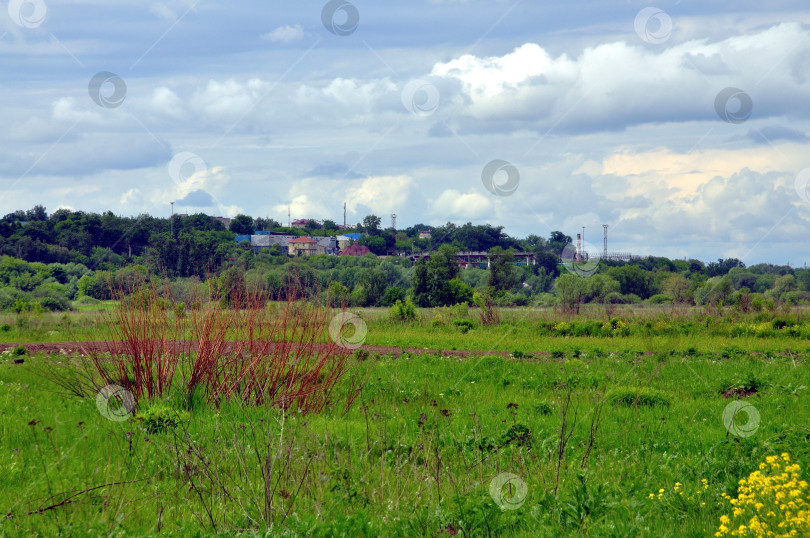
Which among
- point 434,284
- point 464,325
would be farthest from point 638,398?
point 434,284

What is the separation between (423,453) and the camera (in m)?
7.39

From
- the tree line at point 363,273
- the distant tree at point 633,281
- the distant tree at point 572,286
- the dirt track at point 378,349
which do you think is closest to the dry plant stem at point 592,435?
the dirt track at point 378,349

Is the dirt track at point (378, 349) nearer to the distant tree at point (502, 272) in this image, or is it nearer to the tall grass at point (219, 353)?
the tall grass at point (219, 353)

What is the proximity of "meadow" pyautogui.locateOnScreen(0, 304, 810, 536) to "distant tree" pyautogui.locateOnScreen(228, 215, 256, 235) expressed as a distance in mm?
54374

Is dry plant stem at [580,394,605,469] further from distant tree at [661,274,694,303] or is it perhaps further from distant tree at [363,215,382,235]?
distant tree at [363,215,382,235]

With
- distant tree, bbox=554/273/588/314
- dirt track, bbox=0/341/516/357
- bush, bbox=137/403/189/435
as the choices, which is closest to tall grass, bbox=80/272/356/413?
bush, bbox=137/403/189/435

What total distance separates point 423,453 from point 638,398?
14.8 feet

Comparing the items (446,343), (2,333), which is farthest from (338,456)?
(2,333)

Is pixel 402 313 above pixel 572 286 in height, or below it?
below

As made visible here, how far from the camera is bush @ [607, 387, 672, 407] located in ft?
34.2

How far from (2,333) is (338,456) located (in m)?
18.1

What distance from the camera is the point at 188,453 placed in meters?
6.76

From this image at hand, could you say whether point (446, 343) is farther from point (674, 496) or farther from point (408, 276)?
point (408, 276)

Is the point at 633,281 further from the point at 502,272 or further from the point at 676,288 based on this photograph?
the point at 502,272
